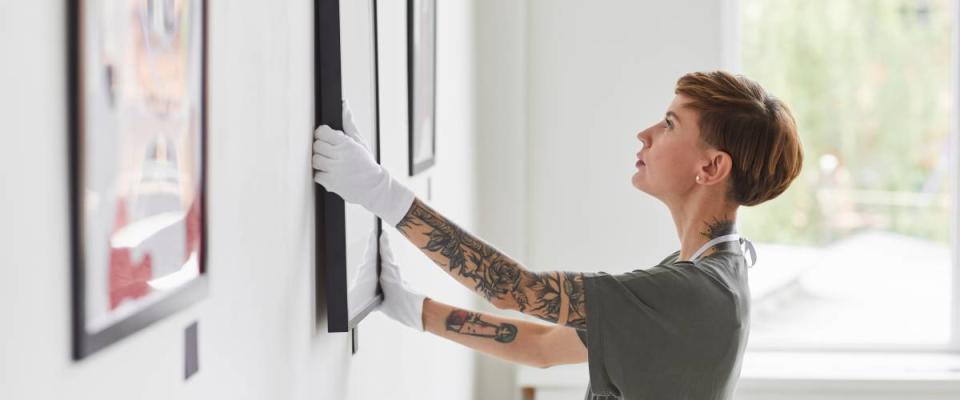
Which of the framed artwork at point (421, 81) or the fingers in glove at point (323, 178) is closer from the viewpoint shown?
Result: the fingers in glove at point (323, 178)

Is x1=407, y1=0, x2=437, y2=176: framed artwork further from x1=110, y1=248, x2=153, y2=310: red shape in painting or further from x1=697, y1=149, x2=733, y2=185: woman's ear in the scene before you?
x1=110, y1=248, x2=153, y2=310: red shape in painting

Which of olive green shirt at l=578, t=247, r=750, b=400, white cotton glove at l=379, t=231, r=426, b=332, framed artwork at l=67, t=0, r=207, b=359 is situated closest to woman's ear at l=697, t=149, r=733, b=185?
olive green shirt at l=578, t=247, r=750, b=400

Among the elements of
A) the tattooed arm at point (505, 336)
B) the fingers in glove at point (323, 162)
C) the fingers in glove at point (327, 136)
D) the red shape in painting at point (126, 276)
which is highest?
the fingers in glove at point (327, 136)

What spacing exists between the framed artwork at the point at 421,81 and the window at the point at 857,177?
1.65m

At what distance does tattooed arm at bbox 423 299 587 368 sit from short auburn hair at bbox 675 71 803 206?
344mm

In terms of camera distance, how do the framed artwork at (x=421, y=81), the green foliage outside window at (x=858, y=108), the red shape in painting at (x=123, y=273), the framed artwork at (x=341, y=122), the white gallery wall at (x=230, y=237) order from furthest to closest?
1. the green foliage outside window at (x=858, y=108)
2. the framed artwork at (x=421, y=81)
3. the framed artwork at (x=341, y=122)
4. the red shape in painting at (x=123, y=273)
5. the white gallery wall at (x=230, y=237)

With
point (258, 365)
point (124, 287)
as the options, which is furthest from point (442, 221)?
point (124, 287)

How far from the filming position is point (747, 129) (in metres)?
1.39

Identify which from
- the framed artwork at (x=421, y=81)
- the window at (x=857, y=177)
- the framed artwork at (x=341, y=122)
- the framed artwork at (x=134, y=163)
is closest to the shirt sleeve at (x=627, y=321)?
the framed artwork at (x=341, y=122)

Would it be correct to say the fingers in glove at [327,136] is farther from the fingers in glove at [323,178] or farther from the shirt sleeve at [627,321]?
the shirt sleeve at [627,321]

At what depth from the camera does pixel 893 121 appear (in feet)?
10.8

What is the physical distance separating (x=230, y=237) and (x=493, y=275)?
0.47 metres

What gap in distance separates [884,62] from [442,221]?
250cm

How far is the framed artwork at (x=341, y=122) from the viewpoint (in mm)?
1072
